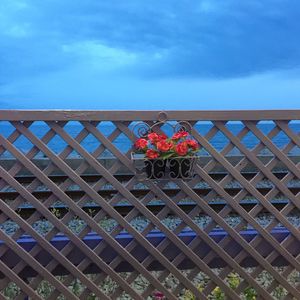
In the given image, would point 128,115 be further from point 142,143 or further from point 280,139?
point 280,139

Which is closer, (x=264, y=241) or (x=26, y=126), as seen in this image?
(x=26, y=126)

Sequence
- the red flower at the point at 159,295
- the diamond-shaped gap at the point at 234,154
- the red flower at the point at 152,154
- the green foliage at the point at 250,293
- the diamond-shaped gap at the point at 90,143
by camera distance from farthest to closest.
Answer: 1. the green foliage at the point at 250,293
2. the red flower at the point at 159,295
3. the diamond-shaped gap at the point at 234,154
4. the diamond-shaped gap at the point at 90,143
5. the red flower at the point at 152,154

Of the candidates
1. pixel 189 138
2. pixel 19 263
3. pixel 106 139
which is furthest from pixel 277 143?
pixel 19 263

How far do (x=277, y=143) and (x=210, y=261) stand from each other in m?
0.74

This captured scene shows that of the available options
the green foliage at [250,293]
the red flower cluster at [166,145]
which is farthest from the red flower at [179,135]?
the green foliage at [250,293]

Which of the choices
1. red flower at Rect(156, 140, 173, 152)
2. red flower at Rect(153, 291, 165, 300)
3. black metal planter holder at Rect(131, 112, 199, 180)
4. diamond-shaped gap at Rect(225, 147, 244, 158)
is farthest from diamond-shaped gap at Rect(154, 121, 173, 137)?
red flower at Rect(153, 291, 165, 300)

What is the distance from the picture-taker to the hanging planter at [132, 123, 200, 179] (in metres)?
2.46

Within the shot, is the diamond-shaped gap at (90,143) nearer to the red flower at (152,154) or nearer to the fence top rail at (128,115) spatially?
the fence top rail at (128,115)

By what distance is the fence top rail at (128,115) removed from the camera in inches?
98.6

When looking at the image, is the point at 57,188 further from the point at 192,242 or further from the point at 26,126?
the point at 192,242

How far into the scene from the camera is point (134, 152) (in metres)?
2.53

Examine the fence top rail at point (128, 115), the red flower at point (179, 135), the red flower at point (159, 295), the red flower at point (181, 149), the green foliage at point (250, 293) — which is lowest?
the green foliage at point (250, 293)

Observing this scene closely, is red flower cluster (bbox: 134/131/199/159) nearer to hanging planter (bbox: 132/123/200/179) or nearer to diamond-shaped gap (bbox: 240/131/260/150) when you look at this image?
hanging planter (bbox: 132/123/200/179)

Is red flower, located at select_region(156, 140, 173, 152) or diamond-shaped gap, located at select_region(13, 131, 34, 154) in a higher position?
red flower, located at select_region(156, 140, 173, 152)
